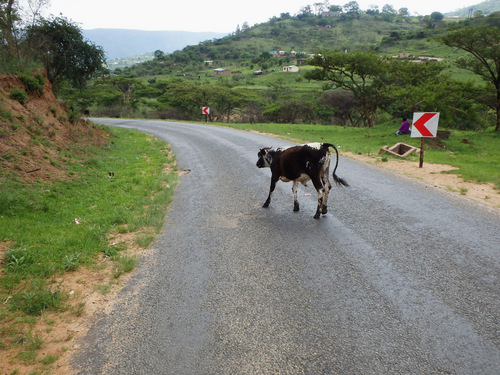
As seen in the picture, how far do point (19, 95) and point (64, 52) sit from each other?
6506 mm

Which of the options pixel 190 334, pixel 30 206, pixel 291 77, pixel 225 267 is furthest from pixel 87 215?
pixel 291 77

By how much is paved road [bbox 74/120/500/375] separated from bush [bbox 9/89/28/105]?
9885mm

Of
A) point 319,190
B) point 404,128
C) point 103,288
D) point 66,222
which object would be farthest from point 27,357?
point 404,128

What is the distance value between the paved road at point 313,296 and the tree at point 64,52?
15.1m

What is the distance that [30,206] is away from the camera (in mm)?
6949

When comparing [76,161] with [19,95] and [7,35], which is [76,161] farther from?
[7,35]

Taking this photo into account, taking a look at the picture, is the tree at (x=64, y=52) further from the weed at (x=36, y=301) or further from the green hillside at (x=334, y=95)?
the weed at (x=36, y=301)

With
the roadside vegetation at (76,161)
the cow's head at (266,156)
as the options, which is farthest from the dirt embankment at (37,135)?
the cow's head at (266,156)

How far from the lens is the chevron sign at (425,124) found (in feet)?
34.1

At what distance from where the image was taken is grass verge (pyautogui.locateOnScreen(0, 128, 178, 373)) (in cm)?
380

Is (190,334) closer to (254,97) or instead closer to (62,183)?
(62,183)

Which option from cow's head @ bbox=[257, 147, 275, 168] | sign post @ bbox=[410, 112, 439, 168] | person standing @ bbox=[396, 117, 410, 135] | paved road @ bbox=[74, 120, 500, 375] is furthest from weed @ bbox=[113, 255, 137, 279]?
person standing @ bbox=[396, 117, 410, 135]

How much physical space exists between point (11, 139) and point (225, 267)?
884 cm

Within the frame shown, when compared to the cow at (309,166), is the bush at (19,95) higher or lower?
higher
